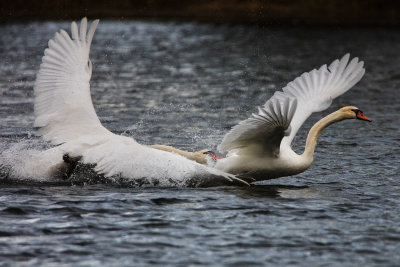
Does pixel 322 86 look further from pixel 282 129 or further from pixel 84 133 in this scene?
pixel 84 133

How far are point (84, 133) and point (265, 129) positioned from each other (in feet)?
7.75

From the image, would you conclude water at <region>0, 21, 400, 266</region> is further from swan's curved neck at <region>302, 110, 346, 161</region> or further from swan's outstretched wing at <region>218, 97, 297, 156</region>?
swan's outstretched wing at <region>218, 97, 297, 156</region>

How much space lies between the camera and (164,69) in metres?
26.9

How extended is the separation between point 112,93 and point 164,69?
21.1 ft

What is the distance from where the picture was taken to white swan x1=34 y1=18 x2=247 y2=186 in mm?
Result: 9992

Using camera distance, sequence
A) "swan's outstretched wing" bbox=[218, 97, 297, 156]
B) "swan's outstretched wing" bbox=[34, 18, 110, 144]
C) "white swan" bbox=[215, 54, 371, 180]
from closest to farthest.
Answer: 1. "swan's outstretched wing" bbox=[218, 97, 297, 156]
2. "white swan" bbox=[215, 54, 371, 180]
3. "swan's outstretched wing" bbox=[34, 18, 110, 144]

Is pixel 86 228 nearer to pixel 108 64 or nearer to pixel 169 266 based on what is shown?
pixel 169 266

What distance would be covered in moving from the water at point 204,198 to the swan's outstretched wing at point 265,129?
1.98 feet

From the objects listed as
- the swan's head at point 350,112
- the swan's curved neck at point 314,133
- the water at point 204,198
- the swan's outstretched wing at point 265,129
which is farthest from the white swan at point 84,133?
the swan's head at point 350,112

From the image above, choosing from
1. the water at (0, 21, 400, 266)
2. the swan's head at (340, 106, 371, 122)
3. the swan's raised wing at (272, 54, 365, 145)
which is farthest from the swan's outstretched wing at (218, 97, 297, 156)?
the swan's raised wing at (272, 54, 365, 145)

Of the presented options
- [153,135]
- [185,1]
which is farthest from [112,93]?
[185,1]

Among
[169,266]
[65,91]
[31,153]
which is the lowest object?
[169,266]

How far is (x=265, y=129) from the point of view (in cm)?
984

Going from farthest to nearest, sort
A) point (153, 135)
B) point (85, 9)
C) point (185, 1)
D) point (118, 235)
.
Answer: point (185, 1), point (85, 9), point (153, 135), point (118, 235)
